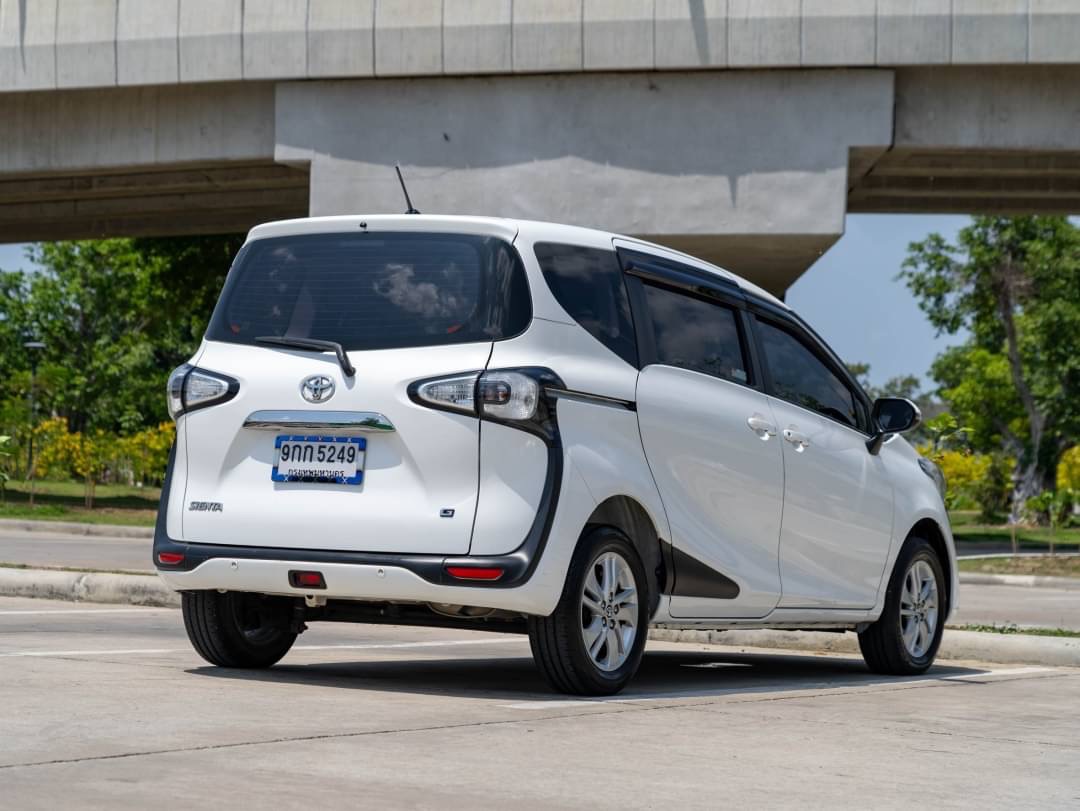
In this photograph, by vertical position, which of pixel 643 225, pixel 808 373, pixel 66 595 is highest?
pixel 643 225

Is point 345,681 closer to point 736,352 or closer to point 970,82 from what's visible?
point 736,352

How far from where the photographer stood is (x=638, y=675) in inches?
334

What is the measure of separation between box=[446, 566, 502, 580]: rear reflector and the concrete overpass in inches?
716

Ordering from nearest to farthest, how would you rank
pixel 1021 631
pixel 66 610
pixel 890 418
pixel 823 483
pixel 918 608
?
pixel 823 483 → pixel 890 418 → pixel 918 608 → pixel 1021 631 → pixel 66 610

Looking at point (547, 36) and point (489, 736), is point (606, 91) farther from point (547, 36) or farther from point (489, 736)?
point (489, 736)

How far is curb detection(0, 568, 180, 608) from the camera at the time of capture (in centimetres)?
1204

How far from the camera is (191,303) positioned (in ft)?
147

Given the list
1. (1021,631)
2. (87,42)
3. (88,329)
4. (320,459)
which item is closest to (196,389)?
(320,459)

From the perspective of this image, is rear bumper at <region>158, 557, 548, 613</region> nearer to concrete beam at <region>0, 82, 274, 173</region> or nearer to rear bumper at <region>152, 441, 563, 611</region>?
rear bumper at <region>152, 441, 563, 611</region>

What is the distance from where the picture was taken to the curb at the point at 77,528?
2692 centimetres

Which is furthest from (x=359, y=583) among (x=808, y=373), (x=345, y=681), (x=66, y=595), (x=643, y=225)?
(x=643, y=225)

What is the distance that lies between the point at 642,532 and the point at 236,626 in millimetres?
1775

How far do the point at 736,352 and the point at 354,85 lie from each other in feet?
59.3

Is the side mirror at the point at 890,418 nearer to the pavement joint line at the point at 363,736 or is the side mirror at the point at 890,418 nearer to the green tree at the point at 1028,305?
the pavement joint line at the point at 363,736
